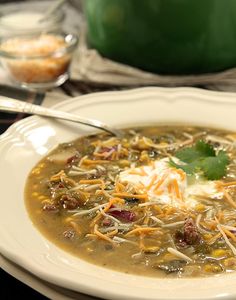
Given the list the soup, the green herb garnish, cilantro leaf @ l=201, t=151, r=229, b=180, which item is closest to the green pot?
the soup

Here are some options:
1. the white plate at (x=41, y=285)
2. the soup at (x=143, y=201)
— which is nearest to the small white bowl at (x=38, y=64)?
the soup at (x=143, y=201)

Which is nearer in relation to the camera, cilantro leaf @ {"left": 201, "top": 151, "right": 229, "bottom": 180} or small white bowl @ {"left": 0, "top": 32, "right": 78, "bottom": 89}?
cilantro leaf @ {"left": 201, "top": 151, "right": 229, "bottom": 180}

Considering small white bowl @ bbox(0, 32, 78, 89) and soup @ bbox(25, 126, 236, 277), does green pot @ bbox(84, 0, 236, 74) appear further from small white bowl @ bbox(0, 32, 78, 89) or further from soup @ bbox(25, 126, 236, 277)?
soup @ bbox(25, 126, 236, 277)

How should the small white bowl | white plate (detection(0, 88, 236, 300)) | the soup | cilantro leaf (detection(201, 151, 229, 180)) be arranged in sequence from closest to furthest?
white plate (detection(0, 88, 236, 300))
the soup
cilantro leaf (detection(201, 151, 229, 180))
the small white bowl

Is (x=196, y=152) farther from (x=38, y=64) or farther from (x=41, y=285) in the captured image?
(x=38, y=64)

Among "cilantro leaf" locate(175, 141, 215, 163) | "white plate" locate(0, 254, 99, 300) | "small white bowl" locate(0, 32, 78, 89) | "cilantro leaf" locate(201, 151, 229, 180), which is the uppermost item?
"white plate" locate(0, 254, 99, 300)

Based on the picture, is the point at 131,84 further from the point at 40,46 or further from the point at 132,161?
the point at 132,161

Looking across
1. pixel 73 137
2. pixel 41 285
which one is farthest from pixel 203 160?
pixel 41 285

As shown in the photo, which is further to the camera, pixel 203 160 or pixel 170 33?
pixel 170 33
